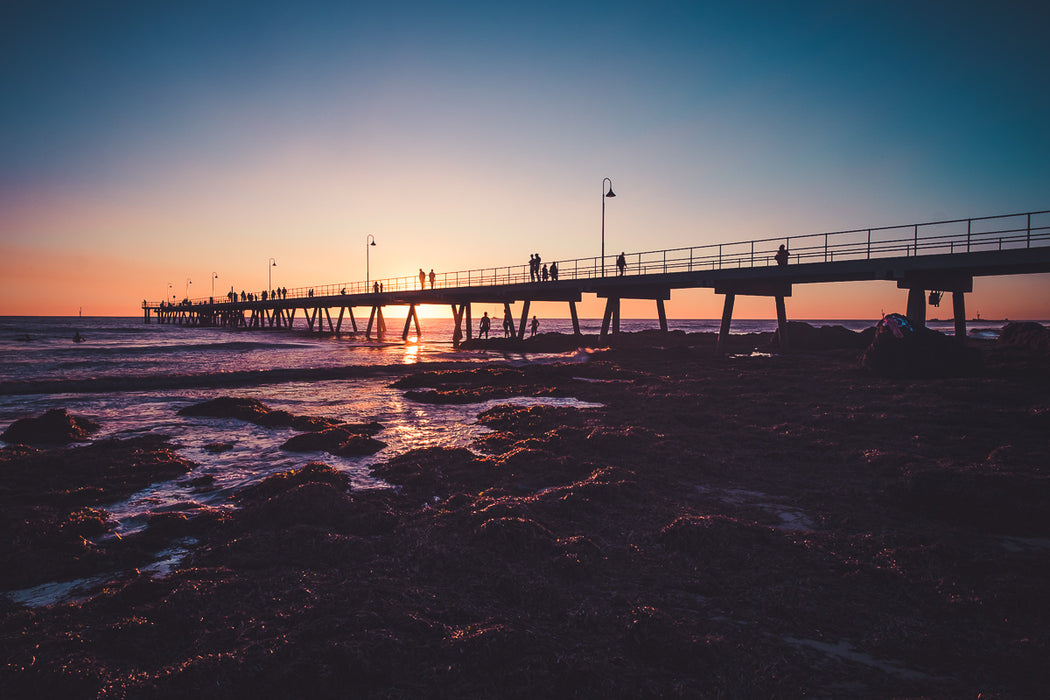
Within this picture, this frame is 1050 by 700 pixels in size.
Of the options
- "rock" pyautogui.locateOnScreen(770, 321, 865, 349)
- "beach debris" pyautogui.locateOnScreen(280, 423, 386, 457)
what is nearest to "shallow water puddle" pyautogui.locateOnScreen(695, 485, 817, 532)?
"beach debris" pyautogui.locateOnScreen(280, 423, 386, 457)

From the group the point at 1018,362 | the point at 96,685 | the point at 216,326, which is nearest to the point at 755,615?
the point at 96,685

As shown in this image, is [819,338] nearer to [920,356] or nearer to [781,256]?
[781,256]

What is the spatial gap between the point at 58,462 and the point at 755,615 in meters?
10.1

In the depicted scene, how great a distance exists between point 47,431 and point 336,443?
19.8ft

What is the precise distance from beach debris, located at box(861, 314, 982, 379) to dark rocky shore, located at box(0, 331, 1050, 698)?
708 cm

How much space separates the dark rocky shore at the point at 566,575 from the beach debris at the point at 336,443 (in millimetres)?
1310

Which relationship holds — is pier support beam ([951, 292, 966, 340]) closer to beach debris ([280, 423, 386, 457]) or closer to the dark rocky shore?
the dark rocky shore

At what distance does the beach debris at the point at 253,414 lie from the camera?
38.3ft

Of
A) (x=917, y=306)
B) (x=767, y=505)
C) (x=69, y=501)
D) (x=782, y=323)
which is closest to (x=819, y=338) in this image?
(x=782, y=323)

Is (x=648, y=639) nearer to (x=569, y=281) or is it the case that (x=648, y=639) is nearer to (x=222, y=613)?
(x=222, y=613)

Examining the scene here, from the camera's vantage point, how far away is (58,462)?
808cm

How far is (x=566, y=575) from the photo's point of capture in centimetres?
462

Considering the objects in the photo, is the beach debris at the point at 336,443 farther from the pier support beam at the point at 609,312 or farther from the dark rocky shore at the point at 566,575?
the pier support beam at the point at 609,312

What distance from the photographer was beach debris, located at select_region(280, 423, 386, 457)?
931cm
